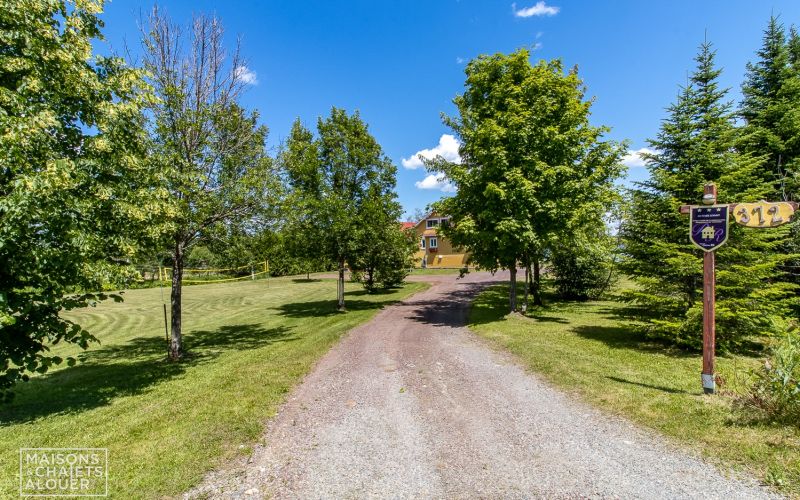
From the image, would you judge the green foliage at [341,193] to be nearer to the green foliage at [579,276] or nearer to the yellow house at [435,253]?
the green foliage at [579,276]

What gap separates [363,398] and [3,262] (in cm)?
628

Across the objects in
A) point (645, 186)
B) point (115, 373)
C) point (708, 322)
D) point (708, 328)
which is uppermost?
point (645, 186)

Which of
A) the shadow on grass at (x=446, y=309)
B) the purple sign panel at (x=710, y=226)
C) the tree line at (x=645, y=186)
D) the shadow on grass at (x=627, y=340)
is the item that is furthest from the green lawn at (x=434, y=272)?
the purple sign panel at (x=710, y=226)

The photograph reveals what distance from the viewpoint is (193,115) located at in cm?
1217

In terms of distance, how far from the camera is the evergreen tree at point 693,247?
32.8 feet

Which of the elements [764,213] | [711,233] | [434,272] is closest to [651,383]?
[711,233]

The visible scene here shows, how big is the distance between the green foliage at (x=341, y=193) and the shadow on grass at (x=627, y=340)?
11.0m

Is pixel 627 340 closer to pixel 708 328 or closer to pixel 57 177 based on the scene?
pixel 708 328

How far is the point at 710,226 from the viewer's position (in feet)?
24.5

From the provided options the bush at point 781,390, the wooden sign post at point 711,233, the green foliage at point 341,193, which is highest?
the green foliage at point 341,193

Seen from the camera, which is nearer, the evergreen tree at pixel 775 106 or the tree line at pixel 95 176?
the tree line at pixel 95 176

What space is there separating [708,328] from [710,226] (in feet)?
6.61

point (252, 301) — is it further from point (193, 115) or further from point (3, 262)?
point (3, 262)

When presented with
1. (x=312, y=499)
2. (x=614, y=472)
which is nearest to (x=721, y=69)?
(x=614, y=472)
